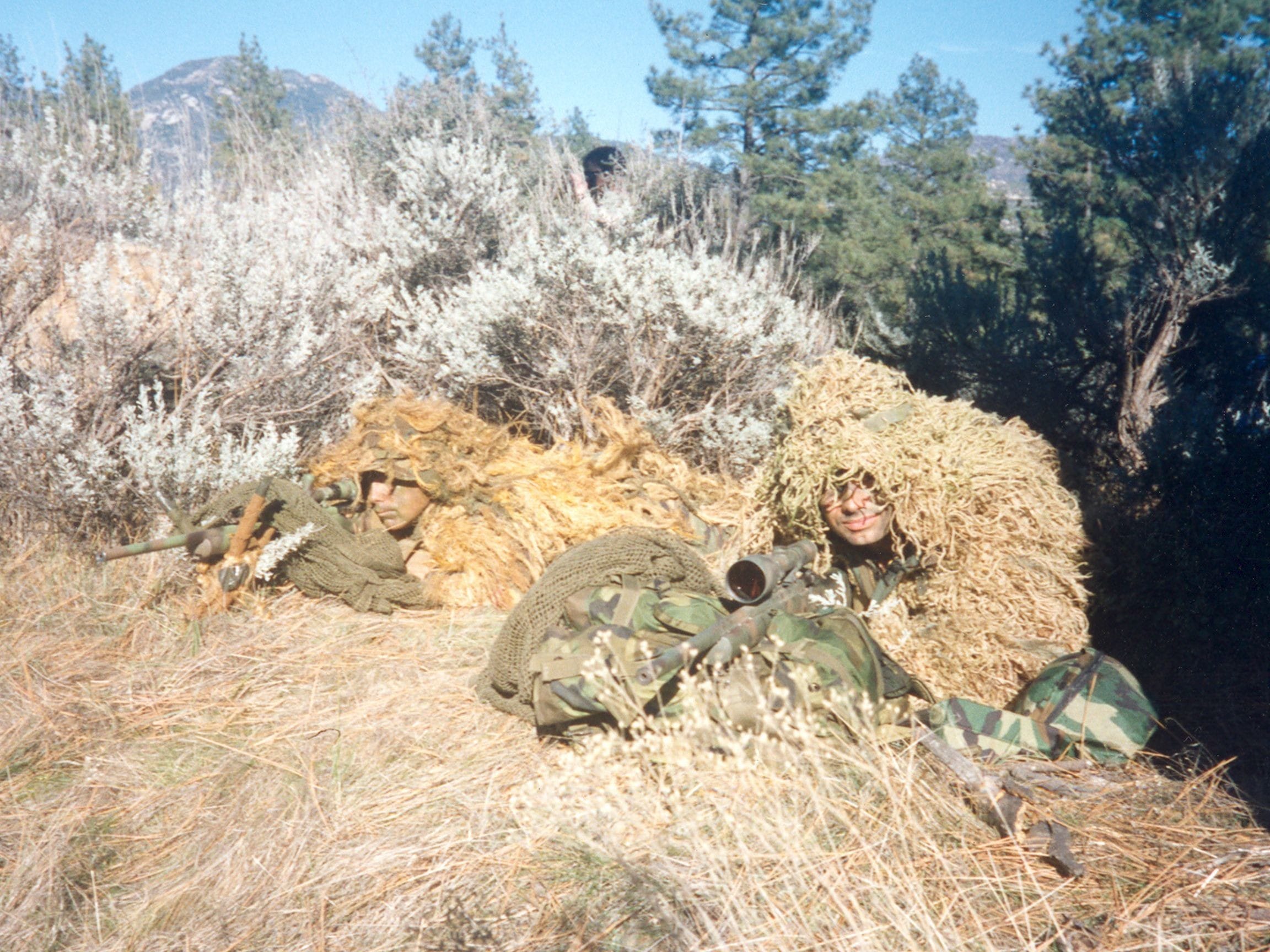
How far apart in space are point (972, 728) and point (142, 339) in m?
4.59

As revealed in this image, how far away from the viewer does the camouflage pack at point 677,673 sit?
99.0 inches

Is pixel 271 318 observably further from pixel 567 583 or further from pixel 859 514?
pixel 859 514

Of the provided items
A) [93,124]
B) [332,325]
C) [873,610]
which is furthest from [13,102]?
[873,610]

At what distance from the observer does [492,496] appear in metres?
4.14

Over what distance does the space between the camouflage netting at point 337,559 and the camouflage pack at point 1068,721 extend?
251 cm

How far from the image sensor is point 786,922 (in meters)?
1.89

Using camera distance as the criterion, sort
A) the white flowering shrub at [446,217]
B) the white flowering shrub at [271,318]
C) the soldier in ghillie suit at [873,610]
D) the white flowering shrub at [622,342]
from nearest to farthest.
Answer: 1. the soldier in ghillie suit at [873,610]
2. the white flowering shrub at [271,318]
3. the white flowering shrub at [622,342]
4. the white flowering shrub at [446,217]

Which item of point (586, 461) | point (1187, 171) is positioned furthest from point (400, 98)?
point (1187, 171)

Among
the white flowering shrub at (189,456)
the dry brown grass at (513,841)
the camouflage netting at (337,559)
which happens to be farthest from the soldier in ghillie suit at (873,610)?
the white flowering shrub at (189,456)

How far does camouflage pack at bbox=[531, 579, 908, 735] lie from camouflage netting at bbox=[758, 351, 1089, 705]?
0.41m

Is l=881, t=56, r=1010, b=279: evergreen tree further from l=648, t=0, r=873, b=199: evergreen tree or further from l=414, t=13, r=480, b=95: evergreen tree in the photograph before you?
l=414, t=13, r=480, b=95: evergreen tree

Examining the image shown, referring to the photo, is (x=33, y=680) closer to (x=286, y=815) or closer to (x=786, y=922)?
(x=286, y=815)

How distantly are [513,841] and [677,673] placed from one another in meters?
0.73

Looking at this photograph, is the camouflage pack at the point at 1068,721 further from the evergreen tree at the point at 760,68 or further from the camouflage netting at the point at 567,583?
the evergreen tree at the point at 760,68
